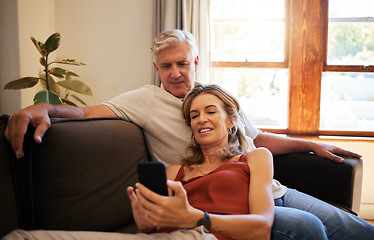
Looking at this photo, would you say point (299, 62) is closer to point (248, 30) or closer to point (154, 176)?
Result: point (248, 30)

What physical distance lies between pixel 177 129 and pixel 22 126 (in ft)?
2.40

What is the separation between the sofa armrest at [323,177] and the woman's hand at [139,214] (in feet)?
3.16

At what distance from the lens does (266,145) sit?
1985mm

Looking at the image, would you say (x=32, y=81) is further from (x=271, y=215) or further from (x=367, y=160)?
(x=367, y=160)

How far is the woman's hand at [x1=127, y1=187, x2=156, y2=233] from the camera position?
1.10m

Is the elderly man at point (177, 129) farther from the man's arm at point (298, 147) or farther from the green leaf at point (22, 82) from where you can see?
the green leaf at point (22, 82)

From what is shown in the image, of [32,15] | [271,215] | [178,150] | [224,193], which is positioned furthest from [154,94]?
[32,15]

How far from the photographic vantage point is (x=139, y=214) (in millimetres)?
1151

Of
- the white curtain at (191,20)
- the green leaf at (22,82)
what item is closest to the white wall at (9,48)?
Result: the green leaf at (22,82)

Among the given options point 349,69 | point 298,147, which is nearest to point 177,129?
point 298,147

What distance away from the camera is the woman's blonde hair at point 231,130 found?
1.57 metres

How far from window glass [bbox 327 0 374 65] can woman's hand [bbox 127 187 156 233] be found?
252 centimetres

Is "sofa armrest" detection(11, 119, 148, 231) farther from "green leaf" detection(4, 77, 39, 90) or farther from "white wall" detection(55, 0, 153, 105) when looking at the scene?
"white wall" detection(55, 0, 153, 105)

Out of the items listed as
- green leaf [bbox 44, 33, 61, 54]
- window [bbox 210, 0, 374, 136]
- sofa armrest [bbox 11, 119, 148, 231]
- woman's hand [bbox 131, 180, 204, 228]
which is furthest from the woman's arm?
window [bbox 210, 0, 374, 136]
